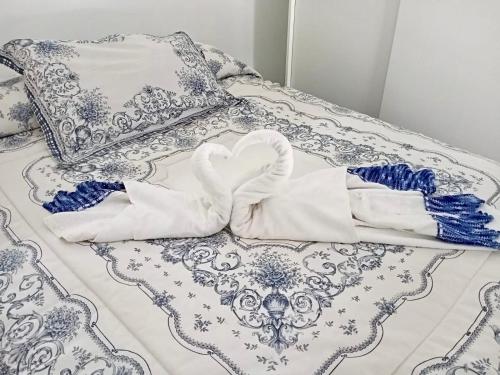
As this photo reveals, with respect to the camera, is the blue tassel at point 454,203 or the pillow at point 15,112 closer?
the blue tassel at point 454,203

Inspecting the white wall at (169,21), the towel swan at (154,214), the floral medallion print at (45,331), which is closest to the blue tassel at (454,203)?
the towel swan at (154,214)

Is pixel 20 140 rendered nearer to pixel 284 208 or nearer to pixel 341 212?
pixel 284 208

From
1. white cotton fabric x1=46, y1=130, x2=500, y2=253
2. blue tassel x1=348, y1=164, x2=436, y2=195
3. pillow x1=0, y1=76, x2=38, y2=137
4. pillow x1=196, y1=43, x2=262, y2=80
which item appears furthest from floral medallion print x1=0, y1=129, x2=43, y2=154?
blue tassel x1=348, y1=164, x2=436, y2=195

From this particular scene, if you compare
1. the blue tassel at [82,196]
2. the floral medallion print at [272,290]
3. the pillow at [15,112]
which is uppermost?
the pillow at [15,112]

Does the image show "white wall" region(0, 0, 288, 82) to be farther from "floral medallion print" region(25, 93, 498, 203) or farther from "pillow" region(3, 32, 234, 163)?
"floral medallion print" region(25, 93, 498, 203)

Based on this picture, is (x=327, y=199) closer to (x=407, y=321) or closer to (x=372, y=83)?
(x=407, y=321)

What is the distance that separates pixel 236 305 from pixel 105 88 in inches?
35.4

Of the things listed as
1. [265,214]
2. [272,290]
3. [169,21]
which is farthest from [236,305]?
[169,21]

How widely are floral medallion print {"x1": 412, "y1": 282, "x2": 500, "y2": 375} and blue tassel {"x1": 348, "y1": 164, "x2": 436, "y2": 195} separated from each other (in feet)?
1.26

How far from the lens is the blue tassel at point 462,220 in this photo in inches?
38.0

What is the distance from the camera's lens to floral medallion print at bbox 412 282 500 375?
0.71 meters

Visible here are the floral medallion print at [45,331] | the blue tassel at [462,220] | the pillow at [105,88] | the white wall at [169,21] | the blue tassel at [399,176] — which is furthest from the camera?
the white wall at [169,21]

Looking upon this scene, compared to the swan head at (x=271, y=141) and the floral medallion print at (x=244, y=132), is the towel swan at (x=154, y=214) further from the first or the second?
the floral medallion print at (x=244, y=132)

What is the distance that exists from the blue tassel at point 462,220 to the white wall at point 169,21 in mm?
1469
